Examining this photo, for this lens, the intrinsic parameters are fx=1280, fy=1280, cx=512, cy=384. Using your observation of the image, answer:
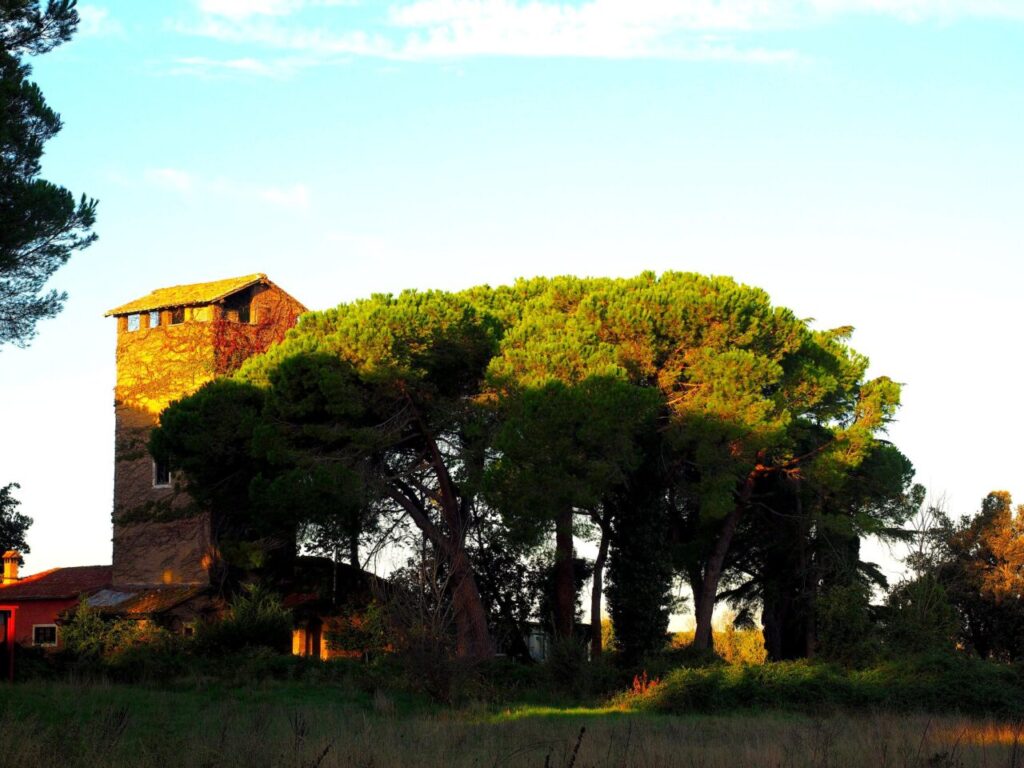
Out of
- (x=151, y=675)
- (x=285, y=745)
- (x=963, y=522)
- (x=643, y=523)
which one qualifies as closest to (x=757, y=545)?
(x=643, y=523)

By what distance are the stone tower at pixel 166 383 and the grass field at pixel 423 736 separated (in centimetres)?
1063

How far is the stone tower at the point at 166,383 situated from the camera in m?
36.1

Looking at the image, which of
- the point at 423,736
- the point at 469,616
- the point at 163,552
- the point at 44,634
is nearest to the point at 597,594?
the point at 469,616

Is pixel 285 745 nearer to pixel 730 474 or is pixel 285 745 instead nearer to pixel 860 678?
pixel 860 678

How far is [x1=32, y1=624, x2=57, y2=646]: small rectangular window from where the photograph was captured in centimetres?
3678

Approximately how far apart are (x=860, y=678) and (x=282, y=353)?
51.0 feet

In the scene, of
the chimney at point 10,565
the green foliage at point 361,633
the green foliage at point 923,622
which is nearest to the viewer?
the green foliage at point 923,622

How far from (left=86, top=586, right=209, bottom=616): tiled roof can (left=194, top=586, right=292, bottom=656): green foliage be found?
2295mm

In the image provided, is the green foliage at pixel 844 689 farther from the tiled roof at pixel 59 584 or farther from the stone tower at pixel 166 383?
the tiled roof at pixel 59 584

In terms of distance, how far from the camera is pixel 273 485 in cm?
2988

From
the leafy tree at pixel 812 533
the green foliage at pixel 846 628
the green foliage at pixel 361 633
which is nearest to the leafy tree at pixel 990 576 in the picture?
the leafy tree at pixel 812 533

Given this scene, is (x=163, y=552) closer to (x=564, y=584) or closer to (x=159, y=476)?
(x=159, y=476)

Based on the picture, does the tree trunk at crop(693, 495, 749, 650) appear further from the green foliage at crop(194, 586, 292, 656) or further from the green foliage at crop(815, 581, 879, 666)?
the green foliage at crop(194, 586, 292, 656)

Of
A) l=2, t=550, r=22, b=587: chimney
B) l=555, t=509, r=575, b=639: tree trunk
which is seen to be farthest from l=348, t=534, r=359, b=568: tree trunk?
l=2, t=550, r=22, b=587: chimney
